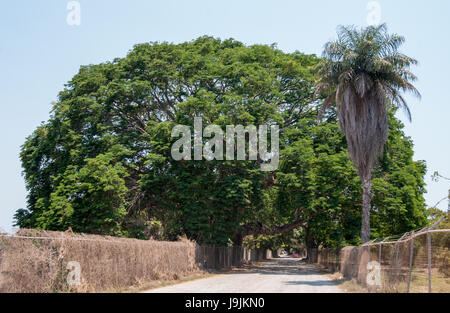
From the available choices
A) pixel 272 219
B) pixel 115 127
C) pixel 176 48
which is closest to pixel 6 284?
pixel 115 127

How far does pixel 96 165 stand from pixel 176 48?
13.0 metres

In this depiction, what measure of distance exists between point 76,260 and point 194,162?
1603 cm

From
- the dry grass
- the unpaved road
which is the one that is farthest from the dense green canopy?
the dry grass

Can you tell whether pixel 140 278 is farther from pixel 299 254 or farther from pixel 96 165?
pixel 299 254

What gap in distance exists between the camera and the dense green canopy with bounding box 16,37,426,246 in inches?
1194

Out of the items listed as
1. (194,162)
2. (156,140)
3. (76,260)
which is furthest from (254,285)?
(156,140)

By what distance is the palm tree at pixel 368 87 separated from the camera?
24125mm

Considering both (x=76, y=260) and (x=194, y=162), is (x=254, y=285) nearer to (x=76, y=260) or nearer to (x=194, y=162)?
(x=76, y=260)

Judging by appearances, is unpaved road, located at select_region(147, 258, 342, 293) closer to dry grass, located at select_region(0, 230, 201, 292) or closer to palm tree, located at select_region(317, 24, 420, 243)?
dry grass, located at select_region(0, 230, 201, 292)

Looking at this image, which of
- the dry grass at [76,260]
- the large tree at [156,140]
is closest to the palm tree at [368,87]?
the large tree at [156,140]

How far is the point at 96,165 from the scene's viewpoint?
29.2 m

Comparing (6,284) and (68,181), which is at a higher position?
(68,181)

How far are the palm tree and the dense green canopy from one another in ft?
20.0

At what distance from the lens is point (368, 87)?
78.2 ft
